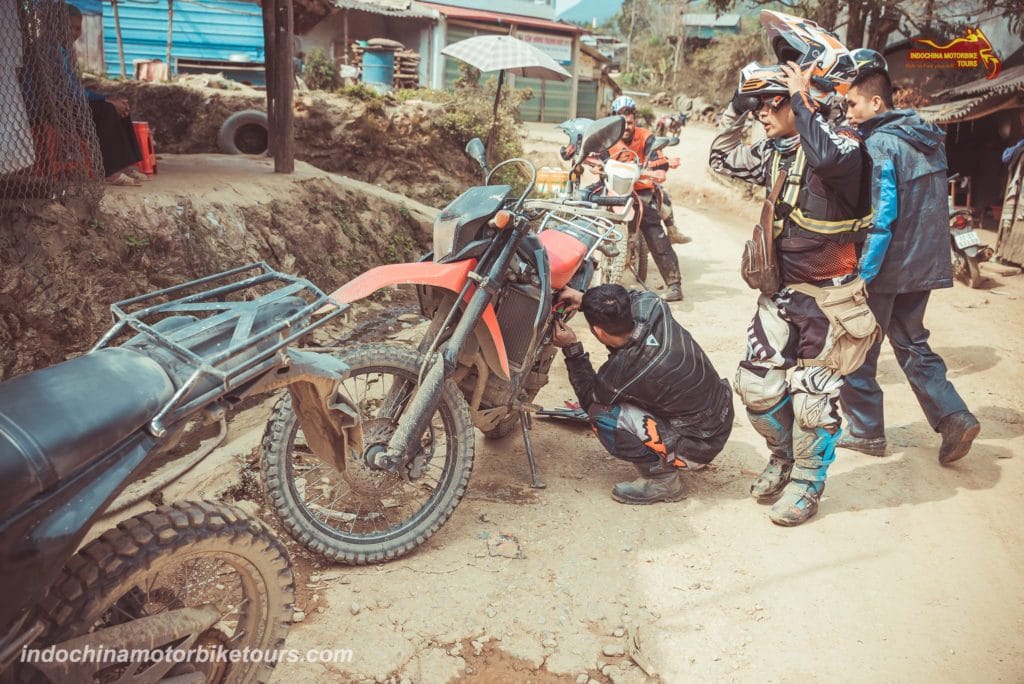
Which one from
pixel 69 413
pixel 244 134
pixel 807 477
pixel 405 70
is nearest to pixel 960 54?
pixel 405 70

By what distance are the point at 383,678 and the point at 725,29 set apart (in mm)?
42005

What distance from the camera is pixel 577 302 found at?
3.55m

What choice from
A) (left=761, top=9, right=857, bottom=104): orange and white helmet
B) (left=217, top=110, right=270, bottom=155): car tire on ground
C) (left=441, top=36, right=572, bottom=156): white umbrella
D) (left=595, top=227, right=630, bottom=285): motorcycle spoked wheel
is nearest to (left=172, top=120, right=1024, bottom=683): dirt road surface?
(left=761, top=9, right=857, bottom=104): orange and white helmet

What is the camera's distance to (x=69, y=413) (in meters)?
1.40

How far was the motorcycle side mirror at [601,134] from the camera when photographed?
3.24 m

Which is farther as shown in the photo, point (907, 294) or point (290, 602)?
point (907, 294)

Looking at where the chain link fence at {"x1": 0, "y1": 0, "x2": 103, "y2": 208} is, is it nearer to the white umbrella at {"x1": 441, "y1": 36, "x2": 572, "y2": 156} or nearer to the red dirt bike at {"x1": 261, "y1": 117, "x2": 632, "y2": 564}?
the red dirt bike at {"x1": 261, "y1": 117, "x2": 632, "y2": 564}

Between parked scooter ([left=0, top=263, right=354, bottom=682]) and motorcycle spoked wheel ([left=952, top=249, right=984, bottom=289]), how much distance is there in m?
8.85

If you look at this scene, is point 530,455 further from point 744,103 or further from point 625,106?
point 625,106

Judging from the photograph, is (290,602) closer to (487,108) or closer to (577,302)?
(577,302)

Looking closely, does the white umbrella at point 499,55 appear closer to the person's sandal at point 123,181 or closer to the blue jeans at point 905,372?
the person's sandal at point 123,181

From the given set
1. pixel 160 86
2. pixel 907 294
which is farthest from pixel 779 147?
pixel 160 86

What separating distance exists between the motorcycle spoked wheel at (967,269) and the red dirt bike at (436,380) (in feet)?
23.6

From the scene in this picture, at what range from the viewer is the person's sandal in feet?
19.1
